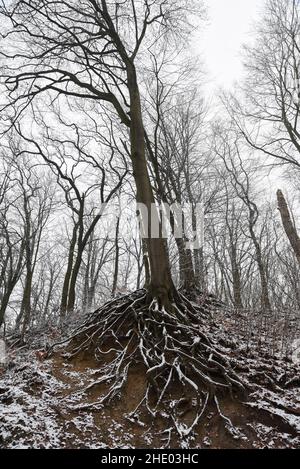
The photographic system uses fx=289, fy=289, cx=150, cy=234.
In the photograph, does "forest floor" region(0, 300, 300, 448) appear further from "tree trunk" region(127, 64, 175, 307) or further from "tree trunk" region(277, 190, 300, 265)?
"tree trunk" region(277, 190, 300, 265)

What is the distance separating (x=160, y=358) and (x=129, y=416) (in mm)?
948

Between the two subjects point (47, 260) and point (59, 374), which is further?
point (47, 260)

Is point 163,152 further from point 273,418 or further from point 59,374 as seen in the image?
point 273,418

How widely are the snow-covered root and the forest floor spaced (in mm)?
99

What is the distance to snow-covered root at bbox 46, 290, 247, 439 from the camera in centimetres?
359

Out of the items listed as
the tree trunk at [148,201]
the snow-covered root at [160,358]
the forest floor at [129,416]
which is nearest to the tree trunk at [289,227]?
the snow-covered root at [160,358]

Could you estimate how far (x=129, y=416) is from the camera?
3.49 m

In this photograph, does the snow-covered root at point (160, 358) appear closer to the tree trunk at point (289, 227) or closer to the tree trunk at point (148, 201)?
the tree trunk at point (148, 201)

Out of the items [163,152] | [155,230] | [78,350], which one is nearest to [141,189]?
[155,230]

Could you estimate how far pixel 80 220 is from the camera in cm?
1238

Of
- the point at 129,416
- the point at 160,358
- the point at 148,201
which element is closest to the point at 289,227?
the point at 148,201

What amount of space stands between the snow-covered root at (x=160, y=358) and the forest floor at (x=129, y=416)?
99 mm

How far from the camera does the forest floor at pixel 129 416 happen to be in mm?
3016

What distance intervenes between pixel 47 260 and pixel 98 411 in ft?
77.6
